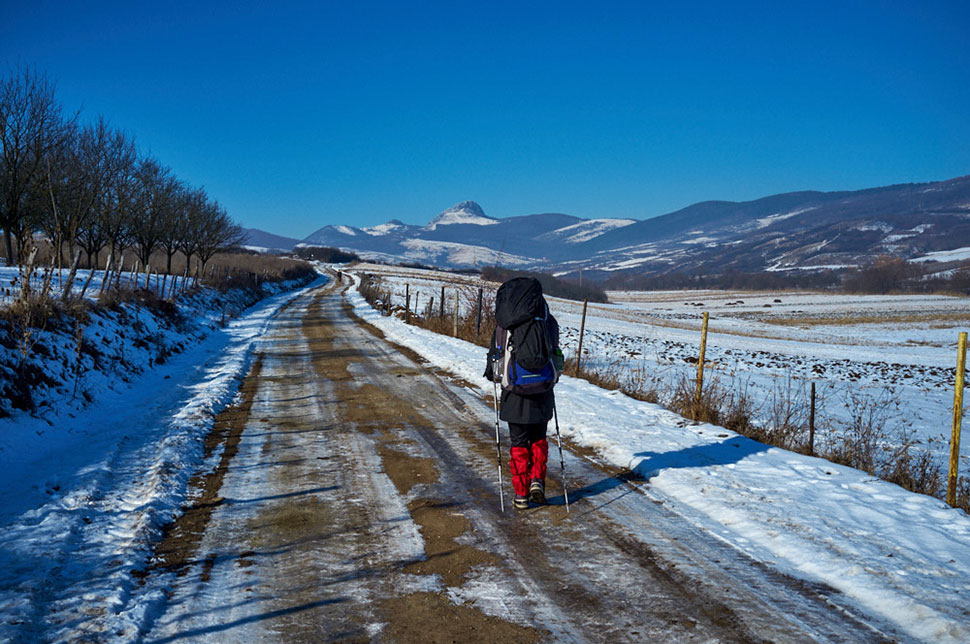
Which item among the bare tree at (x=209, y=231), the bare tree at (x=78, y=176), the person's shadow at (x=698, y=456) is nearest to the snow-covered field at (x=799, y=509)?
the person's shadow at (x=698, y=456)

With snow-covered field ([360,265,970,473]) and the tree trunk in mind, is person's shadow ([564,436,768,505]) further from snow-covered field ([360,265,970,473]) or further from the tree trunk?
the tree trunk

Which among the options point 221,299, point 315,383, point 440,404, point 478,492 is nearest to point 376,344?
point 315,383

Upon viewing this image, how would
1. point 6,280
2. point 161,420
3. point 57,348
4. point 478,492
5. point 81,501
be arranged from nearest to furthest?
point 81,501, point 478,492, point 161,420, point 57,348, point 6,280

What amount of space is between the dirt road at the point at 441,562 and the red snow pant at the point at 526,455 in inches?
10.9

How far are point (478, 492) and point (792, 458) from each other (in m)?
4.08

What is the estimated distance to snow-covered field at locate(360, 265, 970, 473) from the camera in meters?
13.9

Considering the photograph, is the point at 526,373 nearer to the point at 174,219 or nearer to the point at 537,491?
the point at 537,491

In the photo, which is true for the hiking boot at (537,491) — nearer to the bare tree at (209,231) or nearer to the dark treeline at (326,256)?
the bare tree at (209,231)

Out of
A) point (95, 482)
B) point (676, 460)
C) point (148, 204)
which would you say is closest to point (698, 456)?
point (676, 460)

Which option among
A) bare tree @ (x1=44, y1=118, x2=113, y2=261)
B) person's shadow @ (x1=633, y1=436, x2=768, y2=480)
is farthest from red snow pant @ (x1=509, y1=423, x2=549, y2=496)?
bare tree @ (x1=44, y1=118, x2=113, y2=261)

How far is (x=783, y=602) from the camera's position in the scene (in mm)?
3645

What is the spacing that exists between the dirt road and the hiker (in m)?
0.34

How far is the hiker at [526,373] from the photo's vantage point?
205 inches

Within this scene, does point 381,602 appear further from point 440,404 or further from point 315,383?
point 315,383
